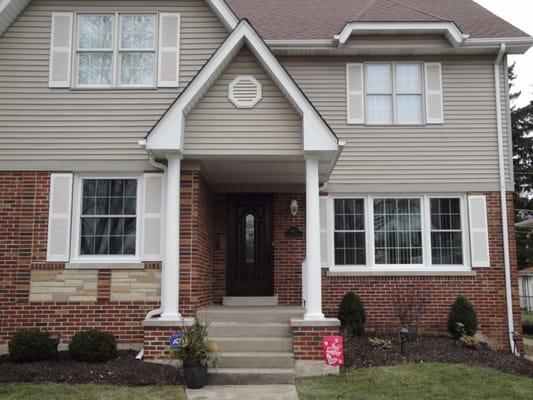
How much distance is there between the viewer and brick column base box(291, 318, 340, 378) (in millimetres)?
7688

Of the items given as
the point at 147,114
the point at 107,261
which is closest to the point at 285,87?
the point at 147,114

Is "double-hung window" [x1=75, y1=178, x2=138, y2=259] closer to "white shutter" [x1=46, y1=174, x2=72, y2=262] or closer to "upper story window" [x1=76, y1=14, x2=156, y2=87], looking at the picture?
"white shutter" [x1=46, y1=174, x2=72, y2=262]

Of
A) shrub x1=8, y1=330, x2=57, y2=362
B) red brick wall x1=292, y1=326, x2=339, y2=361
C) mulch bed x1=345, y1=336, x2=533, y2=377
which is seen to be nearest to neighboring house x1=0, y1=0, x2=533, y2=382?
red brick wall x1=292, y1=326, x2=339, y2=361

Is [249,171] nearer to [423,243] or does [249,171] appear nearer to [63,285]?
[63,285]

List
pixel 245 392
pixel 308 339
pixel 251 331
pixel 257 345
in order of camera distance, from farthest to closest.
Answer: pixel 251 331 < pixel 257 345 < pixel 308 339 < pixel 245 392

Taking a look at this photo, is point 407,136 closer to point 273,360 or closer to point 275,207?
point 275,207

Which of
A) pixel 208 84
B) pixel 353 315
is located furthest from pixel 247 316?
pixel 208 84

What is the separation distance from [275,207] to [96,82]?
443 cm

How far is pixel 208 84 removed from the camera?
840cm

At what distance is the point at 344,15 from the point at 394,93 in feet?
8.63

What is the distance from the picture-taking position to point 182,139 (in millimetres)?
8258

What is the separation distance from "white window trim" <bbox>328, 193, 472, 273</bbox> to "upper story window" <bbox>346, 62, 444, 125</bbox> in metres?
1.63

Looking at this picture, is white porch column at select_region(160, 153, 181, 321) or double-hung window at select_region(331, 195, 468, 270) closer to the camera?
white porch column at select_region(160, 153, 181, 321)

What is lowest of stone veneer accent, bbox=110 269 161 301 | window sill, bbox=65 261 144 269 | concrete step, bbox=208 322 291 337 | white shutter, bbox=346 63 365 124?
concrete step, bbox=208 322 291 337
